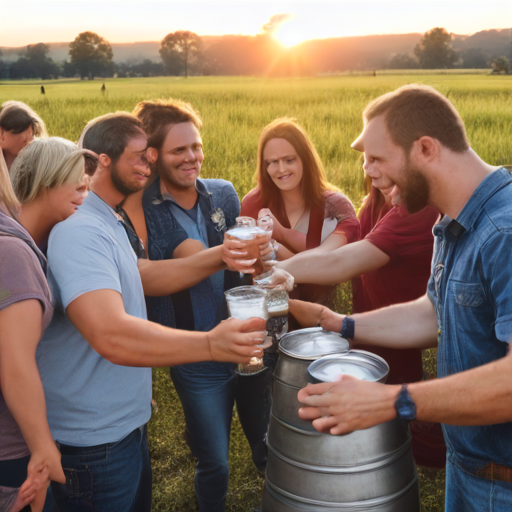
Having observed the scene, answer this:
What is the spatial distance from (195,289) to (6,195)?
110cm

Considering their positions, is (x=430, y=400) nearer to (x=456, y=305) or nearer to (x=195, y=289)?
(x=456, y=305)

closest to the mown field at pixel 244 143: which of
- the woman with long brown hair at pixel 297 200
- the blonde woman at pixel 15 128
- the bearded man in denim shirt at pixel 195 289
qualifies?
the bearded man in denim shirt at pixel 195 289

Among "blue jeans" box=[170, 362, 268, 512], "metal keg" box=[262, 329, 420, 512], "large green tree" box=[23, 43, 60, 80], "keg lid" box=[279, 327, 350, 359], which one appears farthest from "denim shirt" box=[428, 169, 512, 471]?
"large green tree" box=[23, 43, 60, 80]

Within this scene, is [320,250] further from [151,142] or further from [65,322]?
[65,322]

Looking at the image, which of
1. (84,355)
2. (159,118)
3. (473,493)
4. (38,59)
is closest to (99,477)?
(84,355)

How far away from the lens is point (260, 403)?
2762mm

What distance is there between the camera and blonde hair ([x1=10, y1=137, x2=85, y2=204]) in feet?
5.67

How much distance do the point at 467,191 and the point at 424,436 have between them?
5.77 ft

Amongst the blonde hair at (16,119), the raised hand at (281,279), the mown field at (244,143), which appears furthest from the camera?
the blonde hair at (16,119)

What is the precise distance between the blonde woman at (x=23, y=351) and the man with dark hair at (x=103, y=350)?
0.11 meters

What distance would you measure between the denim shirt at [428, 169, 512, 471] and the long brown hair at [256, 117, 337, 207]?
1472 millimetres

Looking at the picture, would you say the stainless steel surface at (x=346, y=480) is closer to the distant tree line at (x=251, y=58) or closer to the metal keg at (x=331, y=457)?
the metal keg at (x=331, y=457)

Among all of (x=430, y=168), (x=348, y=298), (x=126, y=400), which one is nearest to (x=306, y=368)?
(x=126, y=400)

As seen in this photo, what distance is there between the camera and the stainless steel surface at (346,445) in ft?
5.23
